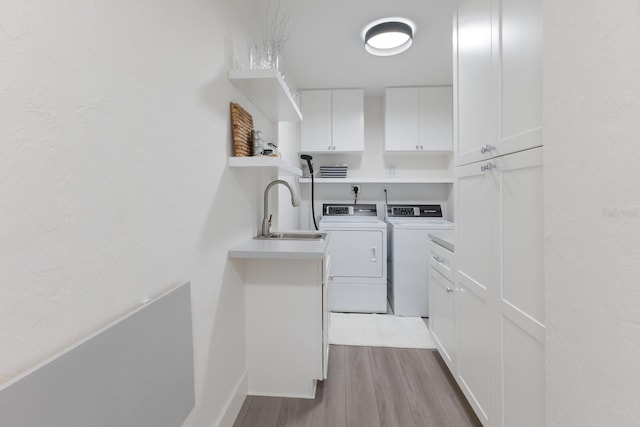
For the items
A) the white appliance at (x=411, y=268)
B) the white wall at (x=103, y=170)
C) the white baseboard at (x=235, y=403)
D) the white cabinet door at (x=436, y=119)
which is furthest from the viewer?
the white cabinet door at (x=436, y=119)

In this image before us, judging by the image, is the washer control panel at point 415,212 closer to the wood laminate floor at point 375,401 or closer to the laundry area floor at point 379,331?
Result: the laundry area floor at point 379,331

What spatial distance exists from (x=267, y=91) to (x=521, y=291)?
1539 mm

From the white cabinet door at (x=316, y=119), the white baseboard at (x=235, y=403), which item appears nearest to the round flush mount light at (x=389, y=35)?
the white cabinet door at (x=316, y=119)

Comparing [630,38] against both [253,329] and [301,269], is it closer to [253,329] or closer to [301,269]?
[301,269]

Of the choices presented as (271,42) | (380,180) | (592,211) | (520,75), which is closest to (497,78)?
(520,75)

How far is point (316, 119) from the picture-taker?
3178 mm

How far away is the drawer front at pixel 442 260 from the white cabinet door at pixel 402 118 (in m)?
1.49

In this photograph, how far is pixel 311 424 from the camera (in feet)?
4.73

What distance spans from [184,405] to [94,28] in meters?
1.12

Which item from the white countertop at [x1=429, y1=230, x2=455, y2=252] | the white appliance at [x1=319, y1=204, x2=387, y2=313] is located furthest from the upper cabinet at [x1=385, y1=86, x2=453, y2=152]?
the white countertop at [x1=429, y1=230, x2=455, y2=252]

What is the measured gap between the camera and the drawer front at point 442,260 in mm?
1696

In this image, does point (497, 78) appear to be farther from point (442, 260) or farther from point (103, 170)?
point (103, 170)

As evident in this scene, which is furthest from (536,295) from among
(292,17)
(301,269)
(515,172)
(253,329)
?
(292,17)

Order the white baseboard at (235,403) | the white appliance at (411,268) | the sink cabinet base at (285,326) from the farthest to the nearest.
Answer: the white appliance at (411,268) → the sink cabinet base at (285,326) → the white baseboard at (235,403)
